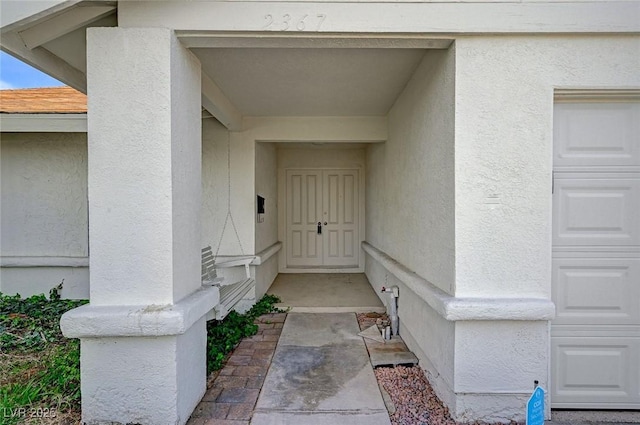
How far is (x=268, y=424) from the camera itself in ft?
7.68

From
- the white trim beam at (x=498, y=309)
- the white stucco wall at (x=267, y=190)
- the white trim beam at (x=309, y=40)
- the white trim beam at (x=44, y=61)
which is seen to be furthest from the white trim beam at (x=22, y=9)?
the white trim beam at (x=498, y=309)

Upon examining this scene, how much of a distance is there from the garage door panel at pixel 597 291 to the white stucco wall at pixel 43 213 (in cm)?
631

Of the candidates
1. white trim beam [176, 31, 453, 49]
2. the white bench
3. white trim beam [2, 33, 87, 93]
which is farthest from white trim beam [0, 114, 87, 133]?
white trim beam [176, 31, 453, 49]

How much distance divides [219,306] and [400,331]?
2.11 metres

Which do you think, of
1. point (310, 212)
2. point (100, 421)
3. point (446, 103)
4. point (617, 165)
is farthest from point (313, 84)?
point (310, 212)

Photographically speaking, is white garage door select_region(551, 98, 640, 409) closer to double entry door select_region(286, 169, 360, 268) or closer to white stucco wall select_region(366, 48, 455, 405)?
white stucco wall select_region(366, 48, 455, 405)

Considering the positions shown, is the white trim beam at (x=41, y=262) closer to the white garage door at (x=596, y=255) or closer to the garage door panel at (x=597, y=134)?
the white garage door at (x=596, y=255)

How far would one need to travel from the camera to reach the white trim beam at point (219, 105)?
348 cm

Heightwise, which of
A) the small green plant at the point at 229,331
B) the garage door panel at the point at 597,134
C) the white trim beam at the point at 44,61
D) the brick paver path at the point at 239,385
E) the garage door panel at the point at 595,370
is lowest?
the brick paver path at the point at 239,385

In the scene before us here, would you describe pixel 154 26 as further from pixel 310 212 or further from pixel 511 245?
pixel 310 212

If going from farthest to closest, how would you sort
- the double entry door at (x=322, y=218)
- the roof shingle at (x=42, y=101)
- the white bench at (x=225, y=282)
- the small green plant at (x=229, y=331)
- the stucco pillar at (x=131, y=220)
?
the double entry door at (x=322, y=218), the roof shingle at (x=42, y=101), the white bench at (x=225, y=282), the small green plant at (x=229, y=331), the stucco pillar at (x=131, y=220)

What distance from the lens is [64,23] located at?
234 centimetres

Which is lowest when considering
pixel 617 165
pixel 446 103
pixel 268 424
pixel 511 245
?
pixel 268 424

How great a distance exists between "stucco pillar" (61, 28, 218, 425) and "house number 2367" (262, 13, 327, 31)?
72cm
